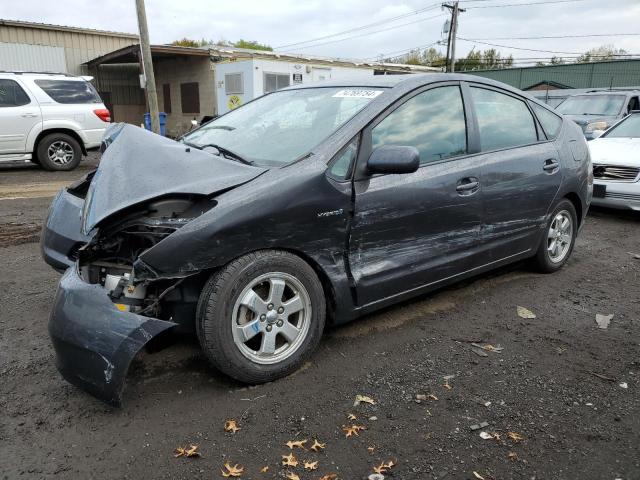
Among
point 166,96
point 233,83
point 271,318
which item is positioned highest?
point 233,83

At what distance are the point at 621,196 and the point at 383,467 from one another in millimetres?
6229

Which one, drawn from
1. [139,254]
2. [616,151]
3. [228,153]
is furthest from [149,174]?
[616,151]

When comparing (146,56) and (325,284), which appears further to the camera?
(146,56)

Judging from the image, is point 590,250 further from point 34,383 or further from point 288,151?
point 34,383

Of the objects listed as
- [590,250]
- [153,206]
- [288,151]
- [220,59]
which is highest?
[220,59]

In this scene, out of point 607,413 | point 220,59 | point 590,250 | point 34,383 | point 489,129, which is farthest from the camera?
point 220,59

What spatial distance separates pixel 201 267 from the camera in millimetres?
2506

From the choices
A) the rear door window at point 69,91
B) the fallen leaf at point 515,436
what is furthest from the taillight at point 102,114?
the fallen leaf at point 515,436

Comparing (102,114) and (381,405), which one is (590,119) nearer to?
(102,114)

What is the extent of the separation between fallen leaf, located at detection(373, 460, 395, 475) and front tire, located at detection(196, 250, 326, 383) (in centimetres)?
81

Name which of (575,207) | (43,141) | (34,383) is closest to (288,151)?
(34,383)

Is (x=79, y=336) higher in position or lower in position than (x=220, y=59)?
lower

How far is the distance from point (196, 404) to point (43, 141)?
10217 millimetres

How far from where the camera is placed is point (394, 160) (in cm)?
292
